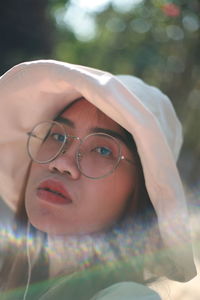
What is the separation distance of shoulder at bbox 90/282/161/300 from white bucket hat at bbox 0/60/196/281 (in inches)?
7.7

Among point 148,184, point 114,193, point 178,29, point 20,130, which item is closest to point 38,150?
point 20,130

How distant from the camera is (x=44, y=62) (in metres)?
1.37

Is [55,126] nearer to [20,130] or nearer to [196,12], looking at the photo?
[20,130]

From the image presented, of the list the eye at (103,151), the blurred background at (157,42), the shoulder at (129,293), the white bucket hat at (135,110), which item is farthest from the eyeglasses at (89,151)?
the blurred background at (157,42)

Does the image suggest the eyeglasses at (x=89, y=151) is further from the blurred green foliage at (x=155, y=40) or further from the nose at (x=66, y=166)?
the blurred green foliage at (x=155, y=40)

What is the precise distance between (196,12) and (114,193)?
211 cm

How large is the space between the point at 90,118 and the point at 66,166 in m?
0.19

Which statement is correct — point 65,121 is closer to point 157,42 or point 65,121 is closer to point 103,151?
point 103,151

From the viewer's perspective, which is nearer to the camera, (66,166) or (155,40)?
(66,166)

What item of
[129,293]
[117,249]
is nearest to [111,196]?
[117,249]

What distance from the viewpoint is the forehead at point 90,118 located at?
1.45 m

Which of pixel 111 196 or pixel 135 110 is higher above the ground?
pixel 135 110

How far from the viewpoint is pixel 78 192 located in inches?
54.0

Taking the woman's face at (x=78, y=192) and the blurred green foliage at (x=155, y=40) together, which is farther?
the blurred green foliage at (x=155, y=40)
